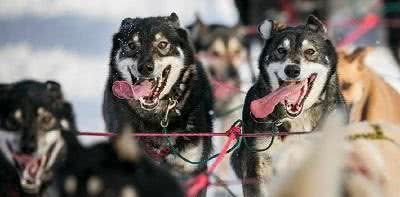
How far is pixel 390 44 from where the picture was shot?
266 centimetres

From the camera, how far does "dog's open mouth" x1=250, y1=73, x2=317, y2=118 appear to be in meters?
1.94

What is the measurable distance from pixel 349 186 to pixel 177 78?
2.11 ft

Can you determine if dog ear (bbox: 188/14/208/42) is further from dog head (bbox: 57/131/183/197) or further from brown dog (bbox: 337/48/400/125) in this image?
dog head (bbox: 57/131/183/197)

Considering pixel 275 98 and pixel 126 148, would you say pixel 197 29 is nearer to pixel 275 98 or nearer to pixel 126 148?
pixel 275 98

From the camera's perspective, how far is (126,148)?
4.09ft

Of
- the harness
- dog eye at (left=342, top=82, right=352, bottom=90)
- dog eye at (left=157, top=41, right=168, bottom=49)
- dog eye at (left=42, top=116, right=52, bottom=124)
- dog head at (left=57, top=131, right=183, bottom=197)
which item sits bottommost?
the harness

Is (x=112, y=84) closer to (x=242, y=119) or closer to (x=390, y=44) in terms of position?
(x=242, y=119)

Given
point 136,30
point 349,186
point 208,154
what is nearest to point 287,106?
point 208,154

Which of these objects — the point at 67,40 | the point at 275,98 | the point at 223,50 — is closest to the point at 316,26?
the point at 275,98

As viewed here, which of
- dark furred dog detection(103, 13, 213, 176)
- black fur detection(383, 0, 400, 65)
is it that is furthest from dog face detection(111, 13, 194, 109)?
black fur detection(383, 0, 400, 65)

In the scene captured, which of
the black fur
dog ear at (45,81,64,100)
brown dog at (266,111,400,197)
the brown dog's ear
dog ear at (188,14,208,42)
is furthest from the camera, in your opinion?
the black fur

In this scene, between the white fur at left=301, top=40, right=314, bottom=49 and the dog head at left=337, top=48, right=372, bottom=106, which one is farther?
the dog head at left=337, top=48, right=372, bottom=106

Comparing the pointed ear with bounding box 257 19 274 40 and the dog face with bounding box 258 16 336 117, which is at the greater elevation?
Answer: the pointed ear with bounding box 257 19 274 40

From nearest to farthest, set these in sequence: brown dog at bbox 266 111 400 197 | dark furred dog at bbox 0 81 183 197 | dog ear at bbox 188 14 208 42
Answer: brown dog at bbox 266 111 400 197
dark furred dog at bbox 0 81 183 197
dog ear at bbox 188 14 208 42
